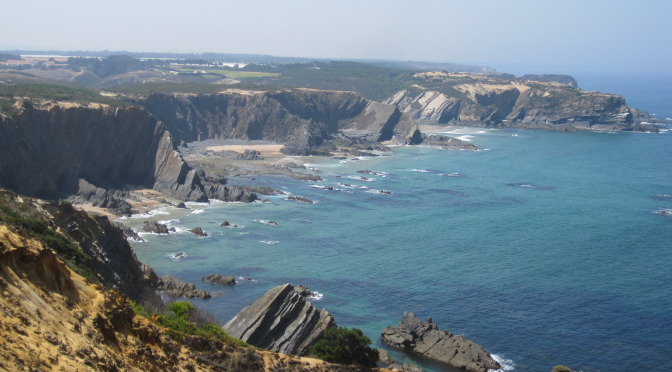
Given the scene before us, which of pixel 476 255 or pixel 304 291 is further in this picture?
pixel 476 255

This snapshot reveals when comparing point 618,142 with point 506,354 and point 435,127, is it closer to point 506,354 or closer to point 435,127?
point 435,127

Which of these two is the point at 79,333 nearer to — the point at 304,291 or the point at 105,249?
the point at 105,249

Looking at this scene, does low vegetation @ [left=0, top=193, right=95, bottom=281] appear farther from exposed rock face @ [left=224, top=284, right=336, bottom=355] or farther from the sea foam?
the sea foam

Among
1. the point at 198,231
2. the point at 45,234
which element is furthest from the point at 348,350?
the point at 198,231

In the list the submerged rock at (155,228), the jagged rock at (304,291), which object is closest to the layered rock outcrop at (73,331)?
the jagged rock at (304,291)

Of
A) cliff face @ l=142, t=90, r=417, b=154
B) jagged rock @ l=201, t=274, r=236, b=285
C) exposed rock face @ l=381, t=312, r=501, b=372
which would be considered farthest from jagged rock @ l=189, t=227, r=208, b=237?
cliff face @ l=142, t=90, r=417, b=154

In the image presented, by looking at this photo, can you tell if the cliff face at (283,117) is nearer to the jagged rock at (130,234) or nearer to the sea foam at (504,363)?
the jagged rock at (130,234)

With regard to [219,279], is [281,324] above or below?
above
